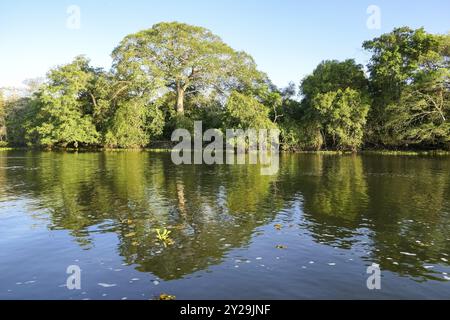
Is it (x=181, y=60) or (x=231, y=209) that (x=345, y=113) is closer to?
(x=181, y=60)

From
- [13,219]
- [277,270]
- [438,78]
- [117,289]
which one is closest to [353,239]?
[277,270]

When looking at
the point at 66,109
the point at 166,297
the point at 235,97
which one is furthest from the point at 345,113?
the point at 166,297

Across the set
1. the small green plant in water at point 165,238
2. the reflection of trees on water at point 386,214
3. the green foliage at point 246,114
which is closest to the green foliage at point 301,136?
the green foliage at point 246,114

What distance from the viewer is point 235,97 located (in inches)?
2544

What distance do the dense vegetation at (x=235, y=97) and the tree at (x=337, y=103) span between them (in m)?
0.16

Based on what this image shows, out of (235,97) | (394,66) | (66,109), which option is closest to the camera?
(394,66)

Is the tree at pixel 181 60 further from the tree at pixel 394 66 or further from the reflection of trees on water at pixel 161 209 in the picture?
the reflection of trees on water at pixel 161 209

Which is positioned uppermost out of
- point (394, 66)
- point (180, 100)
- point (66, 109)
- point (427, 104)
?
point (394, 66)

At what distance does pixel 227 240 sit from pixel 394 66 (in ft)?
172

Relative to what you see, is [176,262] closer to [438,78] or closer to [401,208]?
Answer: [401,208]

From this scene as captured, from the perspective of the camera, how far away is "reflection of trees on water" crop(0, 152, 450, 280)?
13.3 meters

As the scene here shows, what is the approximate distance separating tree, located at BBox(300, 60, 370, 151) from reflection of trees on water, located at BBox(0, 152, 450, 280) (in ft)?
88.6
